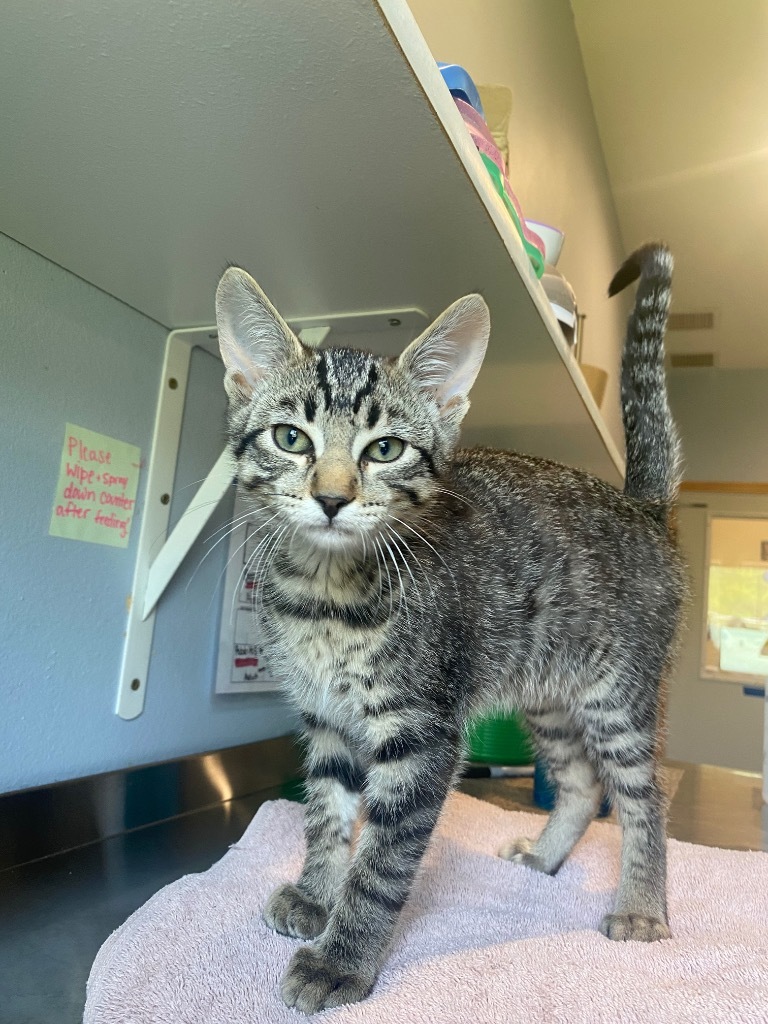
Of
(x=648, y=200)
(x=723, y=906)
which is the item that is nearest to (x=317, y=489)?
(x=723, y=906)

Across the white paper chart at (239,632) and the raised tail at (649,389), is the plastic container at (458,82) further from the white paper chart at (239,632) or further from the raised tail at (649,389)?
the white paper chart at (239,632)

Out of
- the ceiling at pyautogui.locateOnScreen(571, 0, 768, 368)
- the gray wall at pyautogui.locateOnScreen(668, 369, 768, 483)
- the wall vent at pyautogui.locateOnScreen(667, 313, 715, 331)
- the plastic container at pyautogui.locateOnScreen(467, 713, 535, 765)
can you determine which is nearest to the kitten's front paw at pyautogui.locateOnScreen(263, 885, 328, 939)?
the plastic container at pyautogui.locateOnScreen(467, 713, 535, 765)

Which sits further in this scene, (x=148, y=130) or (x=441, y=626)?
(x=441, y=626)

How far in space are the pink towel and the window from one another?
3514mm

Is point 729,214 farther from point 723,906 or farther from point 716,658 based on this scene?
point 723,906

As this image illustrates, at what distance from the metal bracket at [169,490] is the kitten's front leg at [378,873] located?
0.46 m

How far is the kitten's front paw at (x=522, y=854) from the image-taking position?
110 centimetres

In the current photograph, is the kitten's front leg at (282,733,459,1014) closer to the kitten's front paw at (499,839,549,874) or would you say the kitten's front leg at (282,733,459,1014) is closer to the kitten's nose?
the kitten's nose

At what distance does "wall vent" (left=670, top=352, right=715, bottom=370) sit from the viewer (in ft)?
14.7

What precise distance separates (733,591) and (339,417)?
170 inches

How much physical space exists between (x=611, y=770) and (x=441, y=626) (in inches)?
16.4

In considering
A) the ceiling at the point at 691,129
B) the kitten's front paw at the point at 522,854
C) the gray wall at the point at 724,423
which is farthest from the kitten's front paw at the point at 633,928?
the gray wall at the point at 724,423

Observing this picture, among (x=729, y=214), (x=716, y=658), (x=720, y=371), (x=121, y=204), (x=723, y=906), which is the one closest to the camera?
(x=121, y=204)

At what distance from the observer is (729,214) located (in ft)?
10.3
